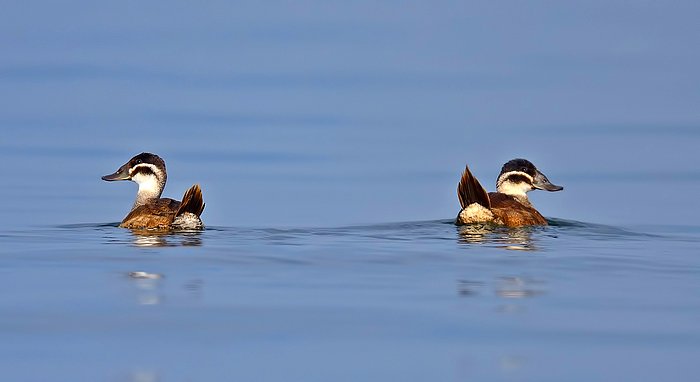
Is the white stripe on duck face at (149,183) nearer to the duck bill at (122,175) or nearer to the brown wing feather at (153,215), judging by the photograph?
the duck bill at (122,175)

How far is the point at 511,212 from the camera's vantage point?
15547 millimetres

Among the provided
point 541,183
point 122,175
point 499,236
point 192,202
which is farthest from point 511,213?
A: point 122,175

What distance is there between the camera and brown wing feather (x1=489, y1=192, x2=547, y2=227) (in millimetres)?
15438

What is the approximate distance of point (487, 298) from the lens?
9727 mm

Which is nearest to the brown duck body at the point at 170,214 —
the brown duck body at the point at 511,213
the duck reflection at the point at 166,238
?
the duck reflection at the point at 166,238

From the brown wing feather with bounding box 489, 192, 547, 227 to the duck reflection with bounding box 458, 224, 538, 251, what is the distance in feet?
0.45

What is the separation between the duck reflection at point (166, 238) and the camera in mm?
13125

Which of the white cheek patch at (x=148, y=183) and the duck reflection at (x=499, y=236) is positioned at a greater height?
the white cheek patch at (x=148, y=183)

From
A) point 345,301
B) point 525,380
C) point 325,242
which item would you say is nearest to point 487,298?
point 345,301

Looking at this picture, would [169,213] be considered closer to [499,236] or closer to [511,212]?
[499,236]

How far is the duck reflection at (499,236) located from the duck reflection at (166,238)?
104 inches

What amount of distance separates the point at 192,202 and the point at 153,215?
20.2 inches

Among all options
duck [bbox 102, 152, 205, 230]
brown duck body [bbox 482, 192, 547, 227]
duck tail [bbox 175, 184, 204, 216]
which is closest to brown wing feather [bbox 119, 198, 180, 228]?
duck [bbox 102, 152, 205, 230]

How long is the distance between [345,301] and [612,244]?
5.09 m
